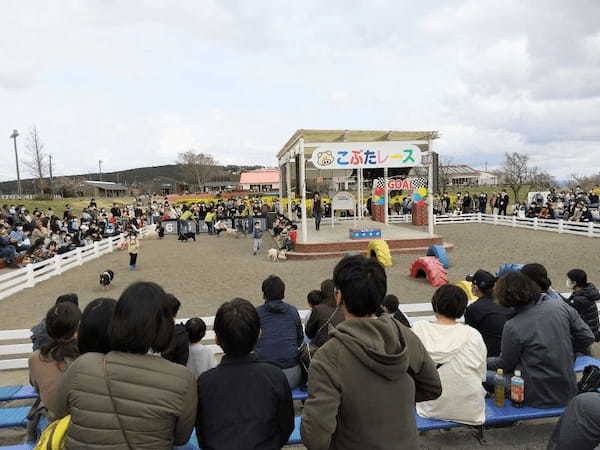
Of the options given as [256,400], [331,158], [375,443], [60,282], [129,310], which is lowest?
[60,282]

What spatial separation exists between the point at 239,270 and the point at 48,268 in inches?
225

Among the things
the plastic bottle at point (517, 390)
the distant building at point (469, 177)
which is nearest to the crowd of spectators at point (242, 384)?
the plastic bottle at point (517, 390)

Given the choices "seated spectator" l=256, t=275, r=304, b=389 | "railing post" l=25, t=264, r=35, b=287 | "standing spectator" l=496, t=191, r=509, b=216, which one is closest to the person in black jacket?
"seated spectator" l=256, t=275, r=304, b=389

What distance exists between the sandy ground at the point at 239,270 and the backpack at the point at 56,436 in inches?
233

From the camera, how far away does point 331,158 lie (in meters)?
14.0

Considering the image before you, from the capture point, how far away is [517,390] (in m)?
3.26

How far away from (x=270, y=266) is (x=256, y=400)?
10.9m

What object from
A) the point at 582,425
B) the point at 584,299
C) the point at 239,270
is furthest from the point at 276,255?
the point at 582,425

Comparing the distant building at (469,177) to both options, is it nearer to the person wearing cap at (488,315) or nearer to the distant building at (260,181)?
the distant building at (260,181)

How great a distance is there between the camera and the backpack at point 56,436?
190cm

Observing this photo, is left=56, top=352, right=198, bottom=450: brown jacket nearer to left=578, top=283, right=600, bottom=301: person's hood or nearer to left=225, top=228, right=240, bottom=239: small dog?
left=578, top=283, right=600, bottom=301: person's hood

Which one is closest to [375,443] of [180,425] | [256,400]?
[256,400]

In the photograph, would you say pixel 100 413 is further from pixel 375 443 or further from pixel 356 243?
pixel 356 243

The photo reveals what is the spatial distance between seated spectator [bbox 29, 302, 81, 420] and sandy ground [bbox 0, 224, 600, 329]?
497 cm
